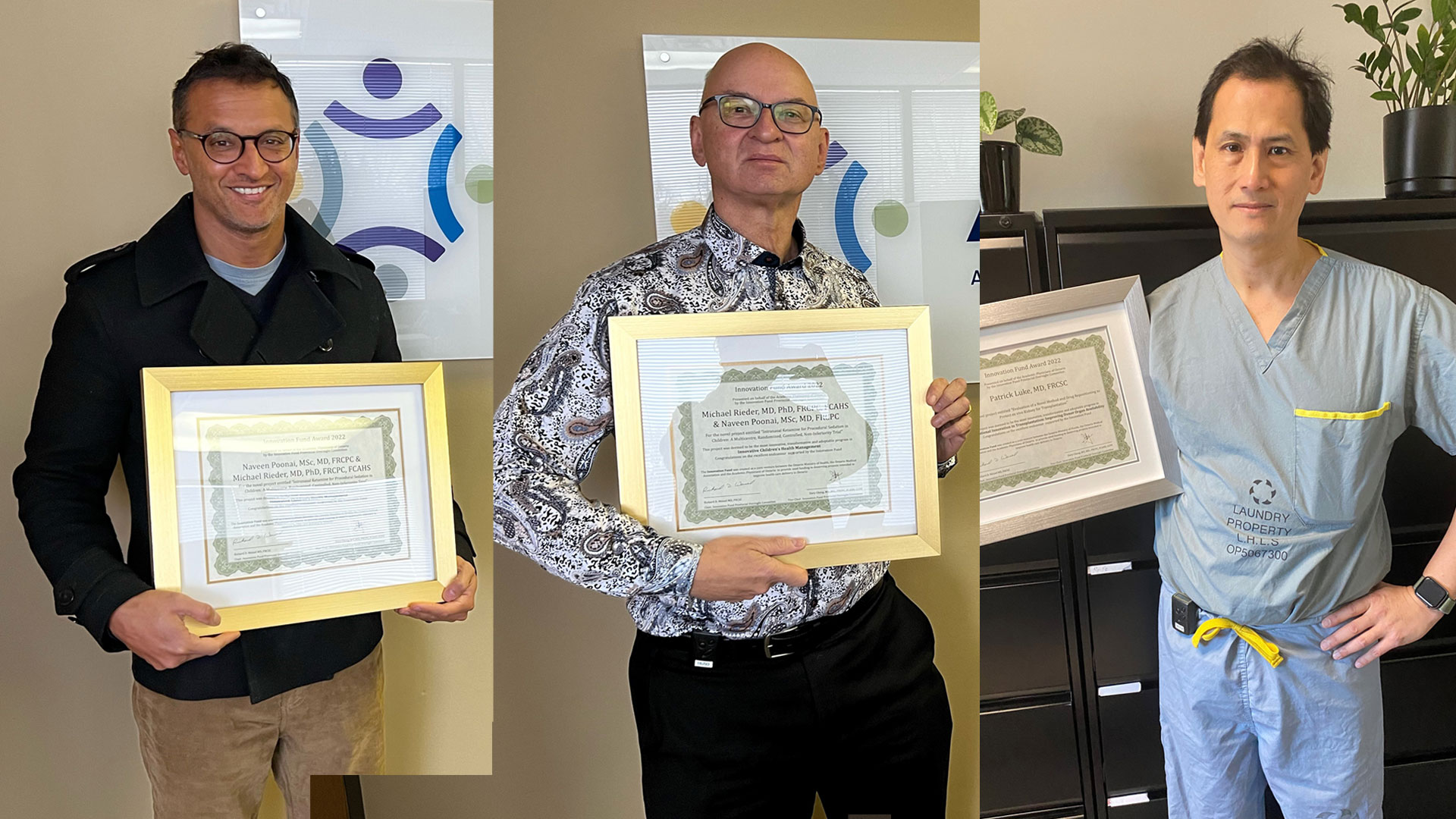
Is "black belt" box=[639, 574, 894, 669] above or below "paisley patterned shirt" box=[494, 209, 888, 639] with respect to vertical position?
below

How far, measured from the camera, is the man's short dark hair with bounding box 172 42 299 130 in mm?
718

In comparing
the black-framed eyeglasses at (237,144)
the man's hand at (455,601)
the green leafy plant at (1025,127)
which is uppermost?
the green leafy plant at (1025,127)

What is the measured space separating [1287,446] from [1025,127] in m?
0.41

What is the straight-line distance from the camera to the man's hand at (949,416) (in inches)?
A: 29.6

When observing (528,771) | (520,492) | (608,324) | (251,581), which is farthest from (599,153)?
(528,771)

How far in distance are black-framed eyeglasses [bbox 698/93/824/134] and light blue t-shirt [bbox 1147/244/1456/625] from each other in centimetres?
40

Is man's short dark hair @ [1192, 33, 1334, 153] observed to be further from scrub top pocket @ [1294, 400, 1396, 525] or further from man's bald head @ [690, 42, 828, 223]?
man's bald head @ [690, 42, 828, 223]

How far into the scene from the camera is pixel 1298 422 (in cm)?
76

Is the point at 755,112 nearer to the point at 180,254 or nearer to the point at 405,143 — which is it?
the point at 405,143

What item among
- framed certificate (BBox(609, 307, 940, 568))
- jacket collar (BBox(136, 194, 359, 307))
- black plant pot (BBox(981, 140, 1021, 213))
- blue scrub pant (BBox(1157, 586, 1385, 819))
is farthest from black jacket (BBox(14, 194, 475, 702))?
blue scrub pant (BBox(1157, 586, 1385, 819))

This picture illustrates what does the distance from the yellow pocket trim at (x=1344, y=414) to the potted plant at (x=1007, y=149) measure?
0.33 meters

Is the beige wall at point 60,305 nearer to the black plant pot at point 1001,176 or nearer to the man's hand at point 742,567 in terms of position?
the man's hand at point 742,567

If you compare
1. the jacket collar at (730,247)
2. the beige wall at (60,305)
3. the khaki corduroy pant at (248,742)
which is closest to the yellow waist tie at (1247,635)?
the jacket collar at (730,247)

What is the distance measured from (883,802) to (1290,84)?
2.58 feet
